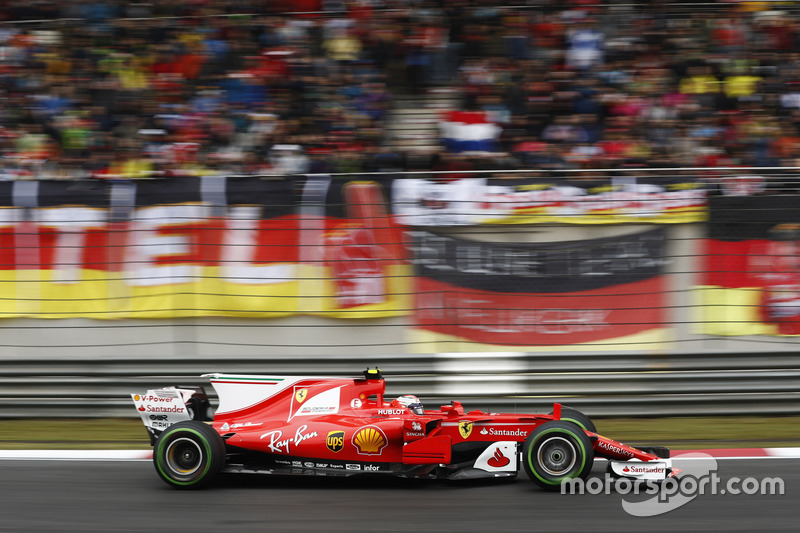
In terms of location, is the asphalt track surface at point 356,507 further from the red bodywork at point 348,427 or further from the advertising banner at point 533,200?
the advertising banner at point 533,200

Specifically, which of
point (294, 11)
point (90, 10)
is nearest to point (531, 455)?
point (294, 11)

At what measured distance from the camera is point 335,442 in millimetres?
5762

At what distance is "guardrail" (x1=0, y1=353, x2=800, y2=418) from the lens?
7.85 metres

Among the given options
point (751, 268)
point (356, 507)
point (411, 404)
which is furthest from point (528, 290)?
point (356, 507)

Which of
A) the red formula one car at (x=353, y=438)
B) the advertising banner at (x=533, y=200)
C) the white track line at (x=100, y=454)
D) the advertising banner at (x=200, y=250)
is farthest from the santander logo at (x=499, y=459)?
the advertising banner at (x=533, y=200)

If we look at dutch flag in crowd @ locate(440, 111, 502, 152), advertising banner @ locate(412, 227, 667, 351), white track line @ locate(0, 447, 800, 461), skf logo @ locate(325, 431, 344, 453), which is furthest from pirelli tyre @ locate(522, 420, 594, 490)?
dutch flag in crowd @ locate(440, 111, 502, 152)

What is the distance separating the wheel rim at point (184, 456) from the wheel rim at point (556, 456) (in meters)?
2.15

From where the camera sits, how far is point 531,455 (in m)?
5.46

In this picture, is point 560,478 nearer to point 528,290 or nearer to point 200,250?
point 528,290

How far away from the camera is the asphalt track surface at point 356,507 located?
16.1 ft

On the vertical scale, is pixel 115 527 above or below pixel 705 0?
below

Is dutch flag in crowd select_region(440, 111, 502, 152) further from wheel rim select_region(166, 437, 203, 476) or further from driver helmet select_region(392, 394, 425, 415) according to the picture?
wheel rim select_region(166, 437, 203, 476)

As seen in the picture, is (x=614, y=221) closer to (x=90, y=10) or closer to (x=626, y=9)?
(x=626, y=9)

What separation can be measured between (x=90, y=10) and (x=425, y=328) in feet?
20.4
